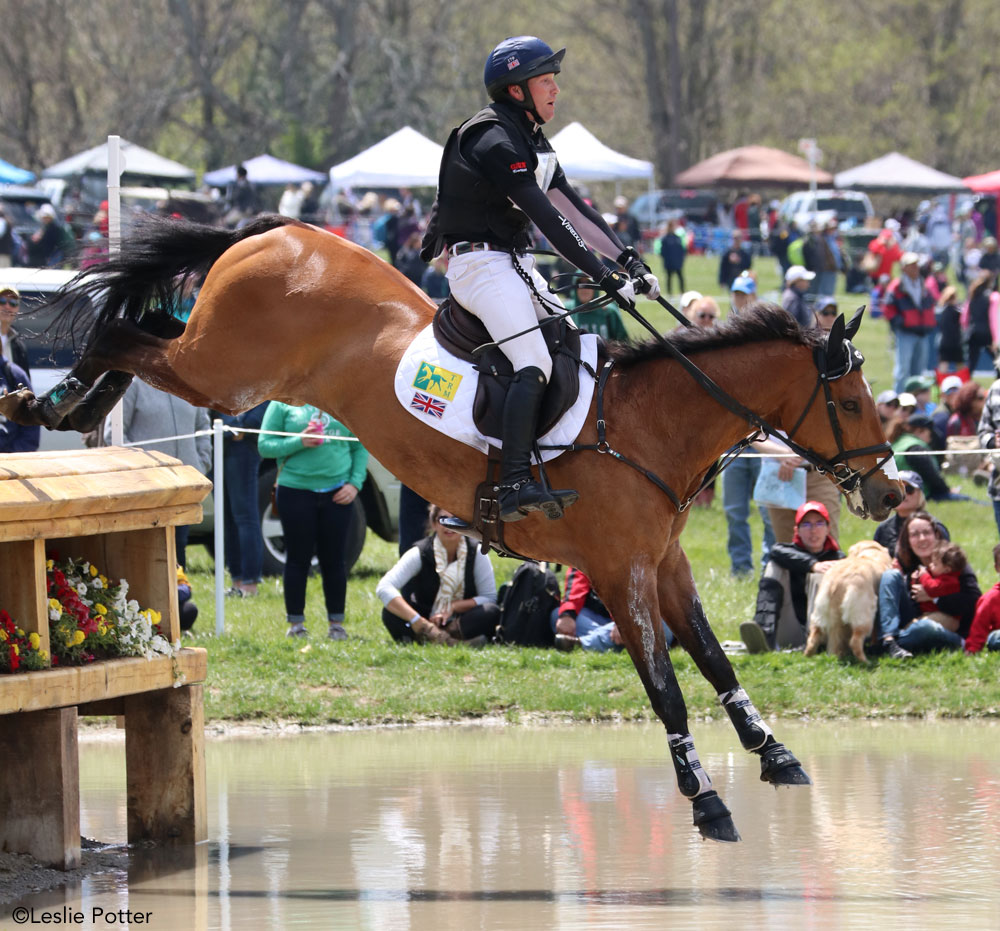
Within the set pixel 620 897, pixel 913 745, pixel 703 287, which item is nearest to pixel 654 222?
pixel 703 287

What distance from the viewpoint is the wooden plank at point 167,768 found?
22.2 ft

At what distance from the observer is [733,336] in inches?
264

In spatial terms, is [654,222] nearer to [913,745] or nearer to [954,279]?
[954,279]

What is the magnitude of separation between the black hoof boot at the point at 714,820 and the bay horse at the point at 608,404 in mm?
19

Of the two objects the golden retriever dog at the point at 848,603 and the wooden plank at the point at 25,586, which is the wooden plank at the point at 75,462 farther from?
the golden retriever dog at the point at 848,603

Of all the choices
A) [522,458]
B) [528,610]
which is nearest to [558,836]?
[522,458]

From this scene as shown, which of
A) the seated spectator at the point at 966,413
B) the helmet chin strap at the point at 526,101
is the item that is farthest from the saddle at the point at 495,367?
the seated spectator at the point at 966,413

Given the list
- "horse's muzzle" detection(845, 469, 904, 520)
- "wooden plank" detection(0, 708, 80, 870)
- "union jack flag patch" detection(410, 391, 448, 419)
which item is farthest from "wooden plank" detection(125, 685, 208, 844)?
"horse's muzzle" detection(845, 469, 904, 520)

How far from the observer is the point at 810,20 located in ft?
178

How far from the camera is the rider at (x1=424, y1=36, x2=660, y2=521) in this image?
628 cm

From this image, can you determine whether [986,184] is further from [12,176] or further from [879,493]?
[879,493]

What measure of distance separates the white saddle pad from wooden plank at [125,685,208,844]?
1.58 m

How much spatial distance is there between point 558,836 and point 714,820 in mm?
784
